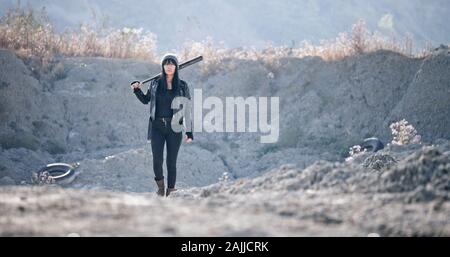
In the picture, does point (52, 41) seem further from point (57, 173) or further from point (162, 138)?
point (162, 138)

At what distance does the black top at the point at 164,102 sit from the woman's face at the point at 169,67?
196 mm

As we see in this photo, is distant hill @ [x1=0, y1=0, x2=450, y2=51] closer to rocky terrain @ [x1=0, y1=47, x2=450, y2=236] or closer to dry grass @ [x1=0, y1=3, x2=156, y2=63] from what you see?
dry grass @ [x1=0, y1=3, x2=156, y2=63]

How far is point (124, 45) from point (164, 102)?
799cm

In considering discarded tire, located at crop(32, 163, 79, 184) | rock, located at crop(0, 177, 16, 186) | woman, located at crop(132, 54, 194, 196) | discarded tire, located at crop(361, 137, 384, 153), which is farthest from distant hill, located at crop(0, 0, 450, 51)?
woman, located at crop(132, 54, 194, 196)

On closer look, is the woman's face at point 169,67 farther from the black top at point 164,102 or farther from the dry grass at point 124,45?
the dry grass at point 124,45

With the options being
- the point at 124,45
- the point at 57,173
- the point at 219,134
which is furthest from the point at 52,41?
the point at 57,173

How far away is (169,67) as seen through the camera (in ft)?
23.6

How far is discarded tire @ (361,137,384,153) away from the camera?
1098cm

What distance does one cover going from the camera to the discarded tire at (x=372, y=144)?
1098 cm

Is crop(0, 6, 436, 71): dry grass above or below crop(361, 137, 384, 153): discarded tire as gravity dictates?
above

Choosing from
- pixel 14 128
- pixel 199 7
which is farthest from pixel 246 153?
pixel 199 7

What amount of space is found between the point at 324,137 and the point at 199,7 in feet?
88.8

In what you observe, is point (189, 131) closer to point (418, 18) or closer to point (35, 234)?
point (35, 234)

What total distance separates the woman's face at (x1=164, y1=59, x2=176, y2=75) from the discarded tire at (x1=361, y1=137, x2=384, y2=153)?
500cm
